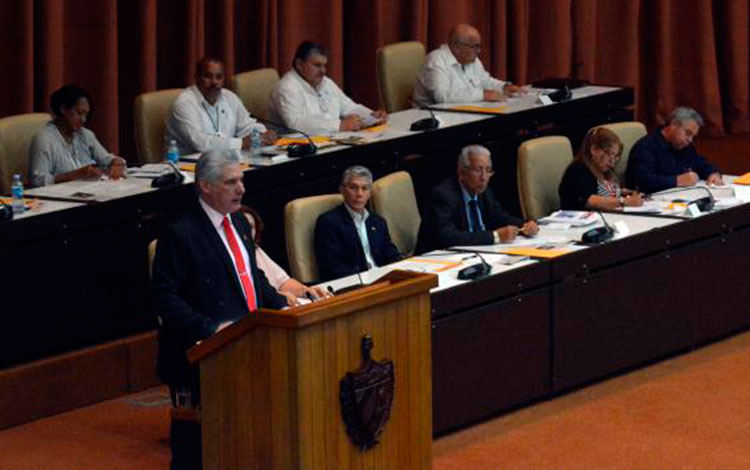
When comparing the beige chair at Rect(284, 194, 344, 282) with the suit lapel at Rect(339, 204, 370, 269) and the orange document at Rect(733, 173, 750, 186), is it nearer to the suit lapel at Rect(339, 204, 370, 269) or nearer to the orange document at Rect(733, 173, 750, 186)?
the suit lapel at Rect(339, 204, 370, 269)

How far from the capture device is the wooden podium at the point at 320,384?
5.67 metres

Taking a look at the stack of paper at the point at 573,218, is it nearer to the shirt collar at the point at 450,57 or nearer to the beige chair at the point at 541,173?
the beige chair at the point at 541,173

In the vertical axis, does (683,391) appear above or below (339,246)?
below

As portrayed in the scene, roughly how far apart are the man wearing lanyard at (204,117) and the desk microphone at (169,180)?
1.00 m

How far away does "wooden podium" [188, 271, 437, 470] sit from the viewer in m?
5.67

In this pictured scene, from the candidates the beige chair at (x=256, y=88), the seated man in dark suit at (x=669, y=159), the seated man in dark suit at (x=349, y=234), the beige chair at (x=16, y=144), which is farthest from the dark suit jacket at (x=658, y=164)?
the beige chair at (x=16, y=144)

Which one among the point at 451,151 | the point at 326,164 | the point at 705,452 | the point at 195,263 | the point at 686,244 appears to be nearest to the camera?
the point at 195,263

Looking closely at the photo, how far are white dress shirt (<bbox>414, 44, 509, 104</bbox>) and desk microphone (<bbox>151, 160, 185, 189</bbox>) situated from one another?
2847mm

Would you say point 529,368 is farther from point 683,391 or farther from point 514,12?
point 514,12

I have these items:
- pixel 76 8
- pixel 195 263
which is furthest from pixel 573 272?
pixel 76 8

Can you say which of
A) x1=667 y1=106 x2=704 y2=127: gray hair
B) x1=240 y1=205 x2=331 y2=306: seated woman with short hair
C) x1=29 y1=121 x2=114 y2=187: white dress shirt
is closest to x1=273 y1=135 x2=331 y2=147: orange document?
x1=29 y1=121 x2=114 y2=187: white dress shirt

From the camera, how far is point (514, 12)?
13.5 metres

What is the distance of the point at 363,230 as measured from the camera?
869cm

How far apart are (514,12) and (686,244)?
4668 millimetres
